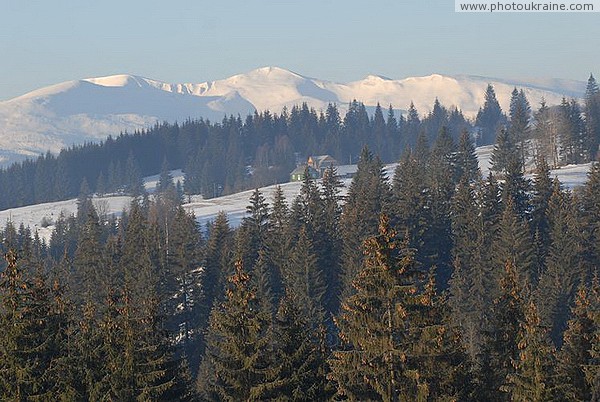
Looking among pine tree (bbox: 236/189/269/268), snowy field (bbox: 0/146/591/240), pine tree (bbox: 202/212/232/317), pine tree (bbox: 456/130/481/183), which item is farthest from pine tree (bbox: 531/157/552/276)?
pine tree (bbox: 456/130/481/183)

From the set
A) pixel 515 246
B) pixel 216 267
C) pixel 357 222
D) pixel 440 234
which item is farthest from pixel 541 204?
pixel 216 267

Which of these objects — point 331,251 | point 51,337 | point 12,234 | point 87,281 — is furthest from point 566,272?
point 12,234

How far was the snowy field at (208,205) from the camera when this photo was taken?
128 m

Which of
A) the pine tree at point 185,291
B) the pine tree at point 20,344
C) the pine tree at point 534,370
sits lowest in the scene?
the pine tree at point 185,291

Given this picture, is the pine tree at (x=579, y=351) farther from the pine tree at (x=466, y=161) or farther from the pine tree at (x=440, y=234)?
the pine tree at (x=466, y=161)

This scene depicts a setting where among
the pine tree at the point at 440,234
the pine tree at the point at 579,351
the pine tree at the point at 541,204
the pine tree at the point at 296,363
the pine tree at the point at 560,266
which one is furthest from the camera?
the pine tree at the point at 440,234

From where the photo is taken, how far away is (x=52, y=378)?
27.3 meters

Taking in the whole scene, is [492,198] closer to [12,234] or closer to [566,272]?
[566,272]

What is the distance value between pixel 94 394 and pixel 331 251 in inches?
1815

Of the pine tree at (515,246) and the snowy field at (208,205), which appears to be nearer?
the pine tree at (515,246)

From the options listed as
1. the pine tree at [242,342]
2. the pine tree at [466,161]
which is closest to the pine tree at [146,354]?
the pine tree at [242,342]

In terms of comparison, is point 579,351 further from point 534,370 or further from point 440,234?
point 440,234

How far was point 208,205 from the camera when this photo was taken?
158500 millimetres

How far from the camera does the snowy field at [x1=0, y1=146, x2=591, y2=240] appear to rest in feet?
418
